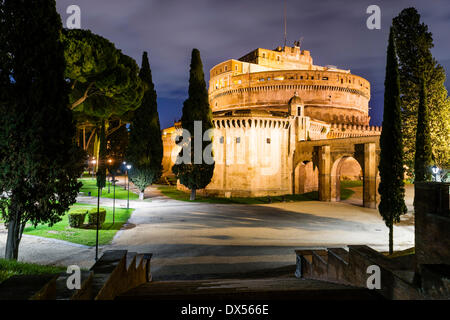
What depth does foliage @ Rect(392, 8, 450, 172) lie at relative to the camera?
15.6 meters

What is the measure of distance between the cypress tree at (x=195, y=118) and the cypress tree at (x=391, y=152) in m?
15.9

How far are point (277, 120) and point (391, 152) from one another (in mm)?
18223

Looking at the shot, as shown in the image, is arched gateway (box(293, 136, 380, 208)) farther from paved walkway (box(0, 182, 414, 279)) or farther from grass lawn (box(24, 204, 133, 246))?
grass lawn (box(24, 204, 133, 246))

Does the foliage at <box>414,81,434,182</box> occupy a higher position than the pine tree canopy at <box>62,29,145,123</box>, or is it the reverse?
the pine tree canopy at <box>62,29,145,123</box>

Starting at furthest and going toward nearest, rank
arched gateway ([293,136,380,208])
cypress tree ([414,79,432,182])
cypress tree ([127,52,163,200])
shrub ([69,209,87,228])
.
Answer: cypress tree ([127,52,163,200])
arched gateway ([293,136,380,208])
cypress tree ([414,79,432,182])
shrub ([69,209,87,228])

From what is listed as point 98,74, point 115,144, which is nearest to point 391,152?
point 98,74

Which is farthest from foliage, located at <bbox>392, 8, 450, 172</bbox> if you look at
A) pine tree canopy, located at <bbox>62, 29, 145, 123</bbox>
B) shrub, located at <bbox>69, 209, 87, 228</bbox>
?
shrub, located at <bbox>69, 209, 87, 228</bbox>

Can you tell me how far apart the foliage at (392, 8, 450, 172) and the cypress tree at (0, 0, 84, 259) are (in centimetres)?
1847

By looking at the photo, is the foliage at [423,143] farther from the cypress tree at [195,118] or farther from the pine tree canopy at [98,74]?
the cypress tree at [195,118]

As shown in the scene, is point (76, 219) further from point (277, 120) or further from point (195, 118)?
point (277, 120)

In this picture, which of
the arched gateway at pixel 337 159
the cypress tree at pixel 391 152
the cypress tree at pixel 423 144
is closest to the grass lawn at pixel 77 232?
the cypress tree at pixel 391 152

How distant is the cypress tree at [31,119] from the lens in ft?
23.4

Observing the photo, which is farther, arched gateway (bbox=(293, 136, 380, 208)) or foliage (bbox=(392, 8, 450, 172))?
arched gateway (bbox=(293, 136, 380, 208))
